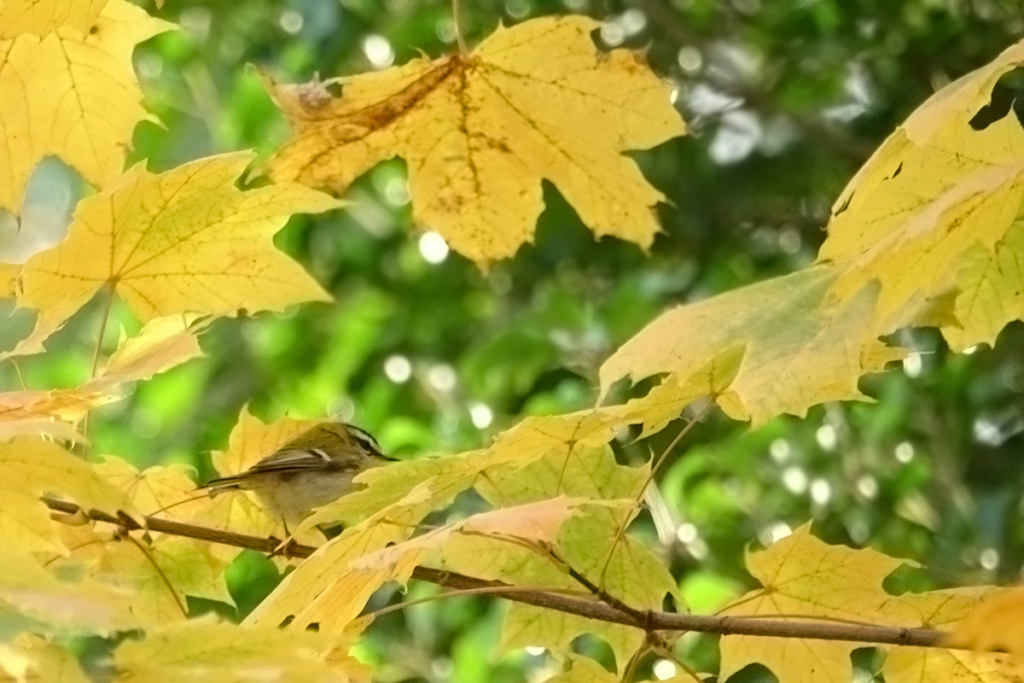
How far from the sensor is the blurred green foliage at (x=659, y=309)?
185 cm

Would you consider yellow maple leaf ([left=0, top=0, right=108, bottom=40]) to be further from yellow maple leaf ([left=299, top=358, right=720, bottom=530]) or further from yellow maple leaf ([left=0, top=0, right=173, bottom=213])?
yellow maple leaf ([left=299, top=358, right=720, bottom=530])

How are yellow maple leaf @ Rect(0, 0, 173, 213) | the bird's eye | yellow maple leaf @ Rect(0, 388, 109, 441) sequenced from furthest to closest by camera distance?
the bird's eye < yellow maple leaf @ Rect(0, 0, 173, 213) < yellow maple leaf @ Rect(0, 388, 109, 441)

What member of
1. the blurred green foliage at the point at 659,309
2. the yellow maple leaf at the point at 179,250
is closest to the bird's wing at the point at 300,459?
the blurred green foliage at the point at 659,309

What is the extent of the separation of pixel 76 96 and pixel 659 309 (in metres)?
1.13

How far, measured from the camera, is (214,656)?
54cm

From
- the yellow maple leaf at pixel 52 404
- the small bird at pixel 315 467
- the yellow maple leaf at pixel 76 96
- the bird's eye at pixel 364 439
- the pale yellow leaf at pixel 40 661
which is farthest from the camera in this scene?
the bird's eye at pixel 364 439

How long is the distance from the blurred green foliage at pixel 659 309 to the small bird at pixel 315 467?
77 millimetres

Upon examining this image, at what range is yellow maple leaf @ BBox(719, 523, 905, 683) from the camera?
855mm

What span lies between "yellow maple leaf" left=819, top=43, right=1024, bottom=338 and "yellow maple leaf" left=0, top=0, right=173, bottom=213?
19.5 inches

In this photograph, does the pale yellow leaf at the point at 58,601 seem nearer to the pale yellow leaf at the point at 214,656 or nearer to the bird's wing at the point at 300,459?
the pale yellow leaf at the point at 214,656

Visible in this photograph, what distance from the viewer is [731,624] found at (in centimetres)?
68

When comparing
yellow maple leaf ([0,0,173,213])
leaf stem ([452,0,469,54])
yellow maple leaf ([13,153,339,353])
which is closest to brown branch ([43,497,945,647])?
yellow maple leaf ([13,153,339,353])

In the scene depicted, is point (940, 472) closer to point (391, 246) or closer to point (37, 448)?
point (391, 246)

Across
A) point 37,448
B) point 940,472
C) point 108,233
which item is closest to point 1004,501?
point 940,472
